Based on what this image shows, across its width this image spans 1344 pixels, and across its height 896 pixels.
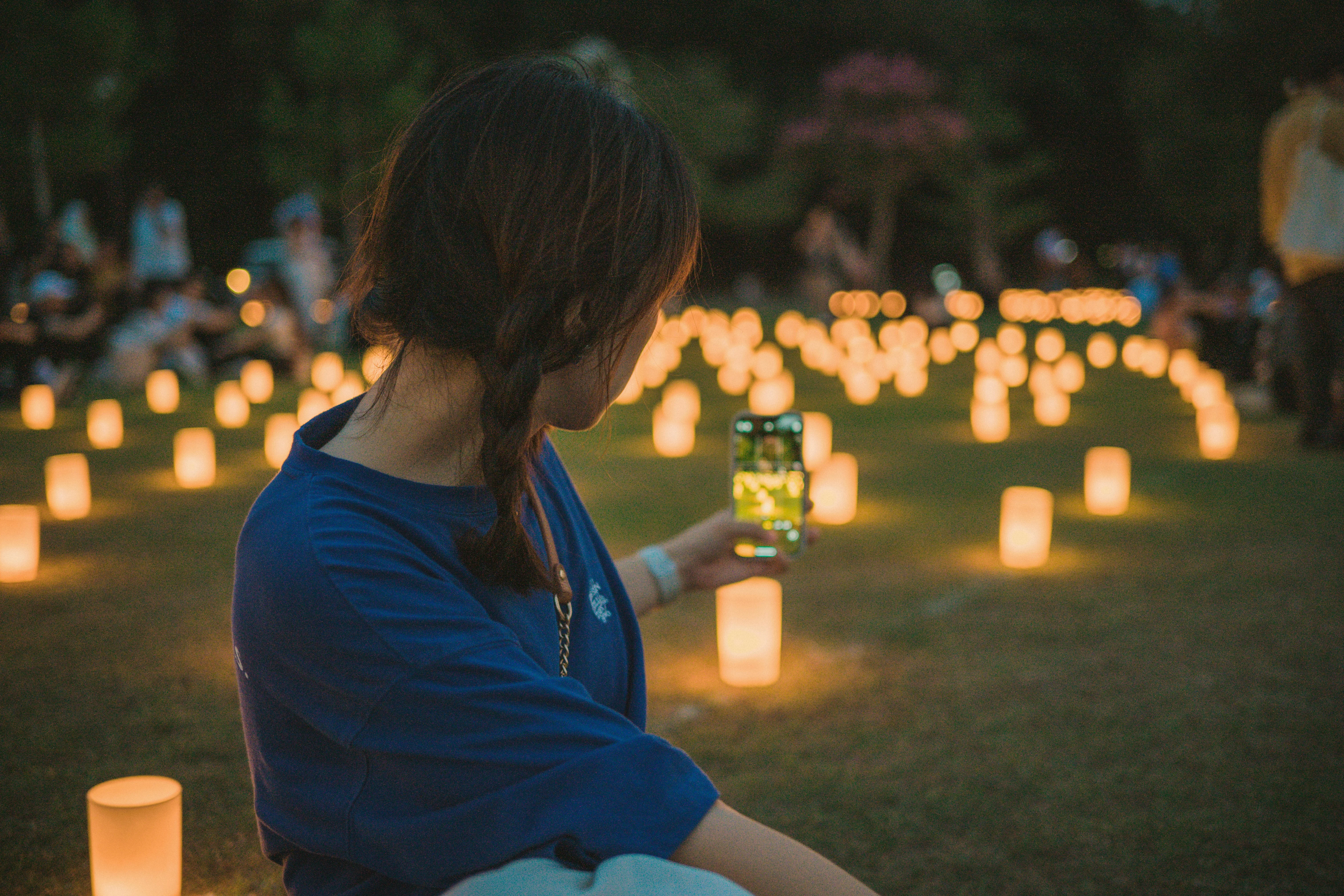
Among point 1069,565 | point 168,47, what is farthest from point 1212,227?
point 1069,565

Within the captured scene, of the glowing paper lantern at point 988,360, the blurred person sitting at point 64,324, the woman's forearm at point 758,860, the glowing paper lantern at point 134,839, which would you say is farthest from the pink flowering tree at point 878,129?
the woman's forearm at point 758,860

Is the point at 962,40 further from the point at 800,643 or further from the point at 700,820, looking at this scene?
the point at 700,820

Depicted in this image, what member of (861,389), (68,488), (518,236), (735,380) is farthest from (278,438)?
(518,236)

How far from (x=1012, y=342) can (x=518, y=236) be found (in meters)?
15.9

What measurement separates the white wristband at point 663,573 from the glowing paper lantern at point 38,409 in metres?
8.32

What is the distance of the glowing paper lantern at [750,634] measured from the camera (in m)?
3.52

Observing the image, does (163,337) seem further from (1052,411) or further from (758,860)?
(758,860)

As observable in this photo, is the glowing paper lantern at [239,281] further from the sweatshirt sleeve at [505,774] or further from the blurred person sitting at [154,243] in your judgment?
the sweatshirt sleeve at [505,774]

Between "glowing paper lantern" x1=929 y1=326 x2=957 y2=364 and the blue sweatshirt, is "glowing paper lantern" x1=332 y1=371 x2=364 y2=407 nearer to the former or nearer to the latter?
"glowing paper lantern" x1=929 y1=326 x2=957 y2=364

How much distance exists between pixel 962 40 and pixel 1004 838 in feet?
127

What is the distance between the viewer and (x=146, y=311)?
1300 cm

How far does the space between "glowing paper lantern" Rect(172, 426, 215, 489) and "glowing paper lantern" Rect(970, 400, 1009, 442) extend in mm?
5031

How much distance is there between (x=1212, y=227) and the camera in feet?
94.7

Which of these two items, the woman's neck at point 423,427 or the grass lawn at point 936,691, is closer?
the woman's neck at point 423,427
